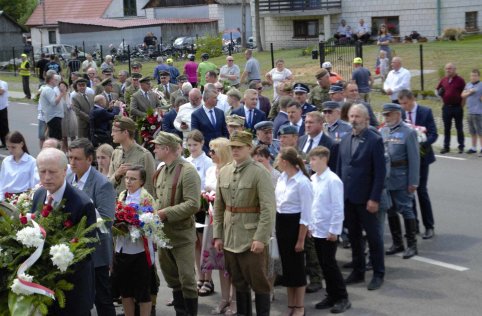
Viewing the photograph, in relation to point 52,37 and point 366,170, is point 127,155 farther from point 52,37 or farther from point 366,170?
point 52,37

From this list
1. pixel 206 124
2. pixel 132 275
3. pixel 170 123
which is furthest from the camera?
pixel 170 123

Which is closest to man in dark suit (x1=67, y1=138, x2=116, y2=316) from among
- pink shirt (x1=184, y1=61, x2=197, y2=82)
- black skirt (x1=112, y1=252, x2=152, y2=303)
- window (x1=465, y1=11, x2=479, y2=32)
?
black skirt (x1=112, y1=252, x2=152, y2=303)

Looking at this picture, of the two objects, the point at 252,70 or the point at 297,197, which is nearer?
the point at 297,197

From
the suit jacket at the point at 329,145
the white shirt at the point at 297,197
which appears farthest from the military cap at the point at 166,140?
the suit jacket at the point at 329,145

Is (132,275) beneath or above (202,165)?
beneath

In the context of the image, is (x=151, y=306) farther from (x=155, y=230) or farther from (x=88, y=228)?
(x=88, y=228)

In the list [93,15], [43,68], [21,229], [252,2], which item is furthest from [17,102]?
[93,15]

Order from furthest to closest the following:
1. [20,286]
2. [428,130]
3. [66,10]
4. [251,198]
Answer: [66,10]
[428,130]
[251,198]
[20,286]

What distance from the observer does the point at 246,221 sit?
27.8 feet

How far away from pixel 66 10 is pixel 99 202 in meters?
74.5

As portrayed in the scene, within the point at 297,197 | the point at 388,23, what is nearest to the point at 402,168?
the point at 297,197

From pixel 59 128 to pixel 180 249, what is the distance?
10888 millimetres

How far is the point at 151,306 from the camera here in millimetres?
8953

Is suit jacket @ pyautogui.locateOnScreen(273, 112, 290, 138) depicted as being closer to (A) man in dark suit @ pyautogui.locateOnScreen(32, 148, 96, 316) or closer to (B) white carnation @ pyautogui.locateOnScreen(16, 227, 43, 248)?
(A) man in dark suit @ pyautogui.locateOnScreen(32, 148, 96, 316)
